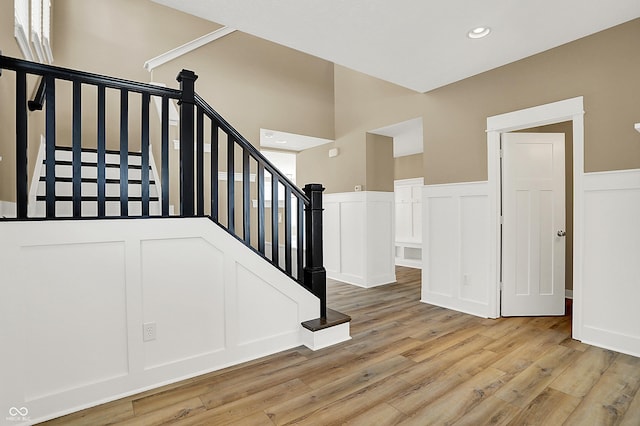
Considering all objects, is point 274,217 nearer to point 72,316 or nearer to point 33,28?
point 72,316

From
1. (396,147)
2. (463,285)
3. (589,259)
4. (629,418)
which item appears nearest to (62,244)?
(629,418)

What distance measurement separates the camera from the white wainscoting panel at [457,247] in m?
3.52

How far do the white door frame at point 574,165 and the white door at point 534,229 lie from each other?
111mm

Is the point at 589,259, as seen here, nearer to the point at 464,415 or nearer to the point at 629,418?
the point at 629,418

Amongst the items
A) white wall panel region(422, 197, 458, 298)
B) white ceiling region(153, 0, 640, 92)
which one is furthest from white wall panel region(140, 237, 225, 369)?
white wall panel region(422, 197, 458, 298)

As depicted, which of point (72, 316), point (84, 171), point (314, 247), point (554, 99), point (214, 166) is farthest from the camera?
point (84, 171)

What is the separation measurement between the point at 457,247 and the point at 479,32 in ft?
7.19

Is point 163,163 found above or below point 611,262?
above

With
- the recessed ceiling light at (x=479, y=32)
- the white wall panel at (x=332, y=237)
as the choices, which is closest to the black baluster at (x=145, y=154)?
the recessed ceiling light at (x=479, y=32)

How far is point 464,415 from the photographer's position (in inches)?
71.1

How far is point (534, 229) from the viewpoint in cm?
352

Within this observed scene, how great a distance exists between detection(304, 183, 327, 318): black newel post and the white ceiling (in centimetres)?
128

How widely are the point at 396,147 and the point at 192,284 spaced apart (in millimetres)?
5153

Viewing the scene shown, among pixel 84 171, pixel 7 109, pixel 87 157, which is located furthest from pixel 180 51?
pixel 7 109
